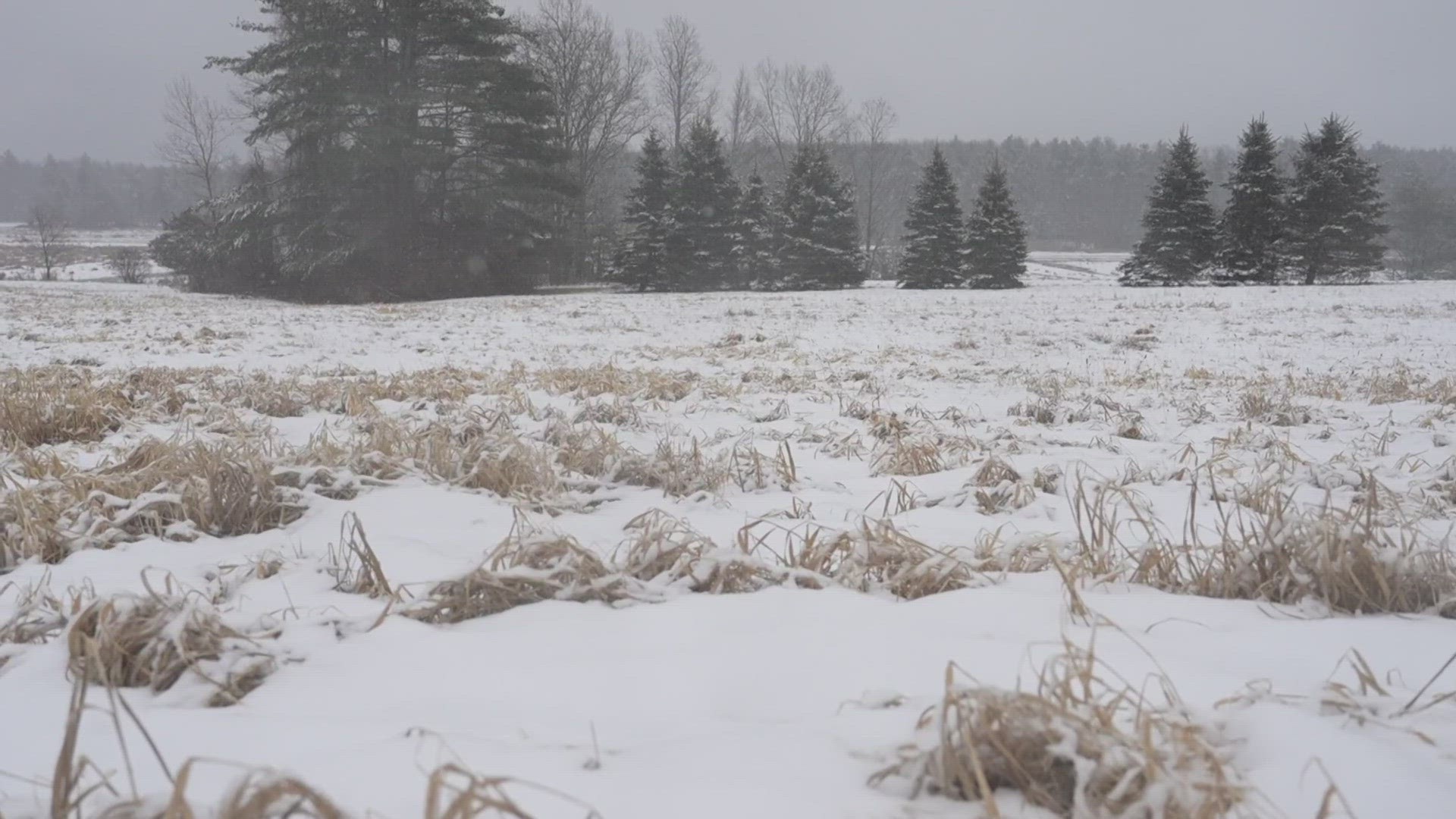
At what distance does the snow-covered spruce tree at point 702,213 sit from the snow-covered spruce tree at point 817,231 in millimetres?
2984

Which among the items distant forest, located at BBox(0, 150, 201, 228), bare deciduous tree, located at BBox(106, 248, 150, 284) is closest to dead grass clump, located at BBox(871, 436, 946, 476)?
bare deciduous tree, located at BBox(106, 248, 150, 284)

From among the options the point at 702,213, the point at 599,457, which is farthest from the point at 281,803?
the point at 702,213

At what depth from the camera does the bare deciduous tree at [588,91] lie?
3947cm

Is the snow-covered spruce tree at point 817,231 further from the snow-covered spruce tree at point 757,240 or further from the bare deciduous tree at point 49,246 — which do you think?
the bare deciduous tree at point 49,246

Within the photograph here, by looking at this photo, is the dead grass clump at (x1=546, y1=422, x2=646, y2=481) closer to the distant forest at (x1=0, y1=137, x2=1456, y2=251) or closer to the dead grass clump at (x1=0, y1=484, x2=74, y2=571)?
the dead grass clump at (x1=0, y1=484, x2=74, y2=571)

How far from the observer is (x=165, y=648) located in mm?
1238

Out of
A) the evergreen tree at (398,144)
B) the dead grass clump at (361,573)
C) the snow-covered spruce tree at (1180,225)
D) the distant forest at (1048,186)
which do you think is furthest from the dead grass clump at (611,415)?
the distant forest at (1048,186)

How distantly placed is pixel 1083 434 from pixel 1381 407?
10.0 ft

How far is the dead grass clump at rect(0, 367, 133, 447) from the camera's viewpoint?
3672mm

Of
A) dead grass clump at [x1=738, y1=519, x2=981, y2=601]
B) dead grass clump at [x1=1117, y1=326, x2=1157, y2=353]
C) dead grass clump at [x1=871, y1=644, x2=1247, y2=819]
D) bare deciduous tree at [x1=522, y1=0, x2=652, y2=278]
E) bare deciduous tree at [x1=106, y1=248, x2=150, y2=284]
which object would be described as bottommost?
dead grass clump at [x1=738, y1=519, x2=981, y2=601]

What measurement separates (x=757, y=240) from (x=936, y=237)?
920 cm

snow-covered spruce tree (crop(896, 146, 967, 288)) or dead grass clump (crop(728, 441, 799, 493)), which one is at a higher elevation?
snow-covered spruce tree (crop(896, 146, 967, 288))

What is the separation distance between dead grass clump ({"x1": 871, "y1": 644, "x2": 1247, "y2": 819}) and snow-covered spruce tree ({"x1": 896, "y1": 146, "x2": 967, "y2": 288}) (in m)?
36.0

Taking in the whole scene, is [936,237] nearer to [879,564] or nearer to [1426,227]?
[879,564]
